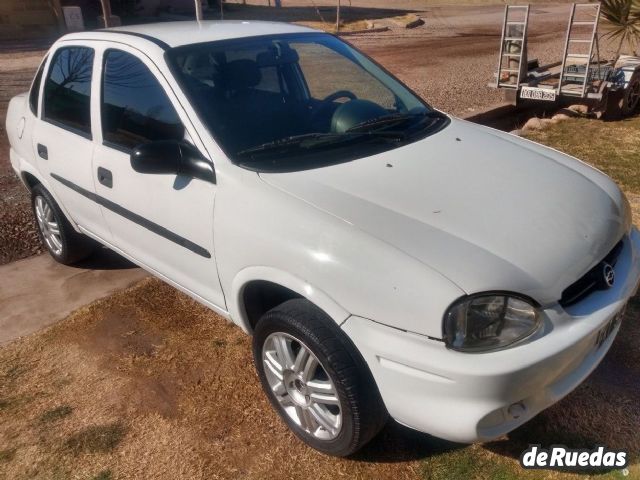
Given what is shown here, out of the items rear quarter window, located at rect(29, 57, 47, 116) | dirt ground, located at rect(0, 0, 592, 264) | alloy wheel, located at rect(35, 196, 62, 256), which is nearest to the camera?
rear quarter window, located at rect(29, 57, 47, 116)

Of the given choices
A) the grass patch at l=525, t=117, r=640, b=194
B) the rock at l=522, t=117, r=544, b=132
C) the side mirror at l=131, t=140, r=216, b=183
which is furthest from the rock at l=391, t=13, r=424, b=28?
the side mirror at l=131, t=140, r=216, b=183

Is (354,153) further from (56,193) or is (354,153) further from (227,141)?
(56,193)

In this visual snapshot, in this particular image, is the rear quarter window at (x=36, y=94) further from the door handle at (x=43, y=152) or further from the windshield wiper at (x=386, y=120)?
the windshield wiper at (x=386, y=120)

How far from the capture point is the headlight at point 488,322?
2.03m

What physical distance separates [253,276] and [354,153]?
2.61ft

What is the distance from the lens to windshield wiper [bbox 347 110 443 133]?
3049 mm

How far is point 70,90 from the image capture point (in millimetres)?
3668

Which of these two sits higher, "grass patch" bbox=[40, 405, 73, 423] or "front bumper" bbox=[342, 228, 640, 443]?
"front bumper" bbox=[342, 228, 640, 443]

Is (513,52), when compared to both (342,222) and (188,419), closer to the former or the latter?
(342,222)

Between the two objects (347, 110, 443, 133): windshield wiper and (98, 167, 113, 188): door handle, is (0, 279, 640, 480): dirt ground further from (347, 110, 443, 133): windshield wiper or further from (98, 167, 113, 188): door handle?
(347, 110, 443, 133): windshield wiper

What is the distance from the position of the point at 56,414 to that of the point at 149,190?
124 centimetres

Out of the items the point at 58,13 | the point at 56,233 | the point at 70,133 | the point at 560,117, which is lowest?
the point at 560,117

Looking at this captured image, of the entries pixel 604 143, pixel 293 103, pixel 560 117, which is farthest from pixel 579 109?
pixel 293 103

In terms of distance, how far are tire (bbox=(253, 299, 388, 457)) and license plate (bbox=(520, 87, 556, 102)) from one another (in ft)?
22.2
